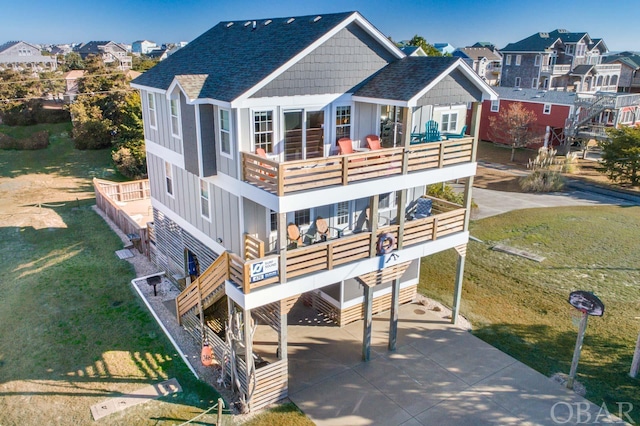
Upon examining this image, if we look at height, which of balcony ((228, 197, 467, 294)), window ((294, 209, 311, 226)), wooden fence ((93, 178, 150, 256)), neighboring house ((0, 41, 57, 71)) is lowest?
wooden fence ((93, 178, 150, 256))

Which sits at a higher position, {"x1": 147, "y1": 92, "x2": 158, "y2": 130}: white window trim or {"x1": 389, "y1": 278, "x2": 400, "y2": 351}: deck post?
{"x1": 147, "y1": 92, "x2": 158, "y2": 130}: white window trim

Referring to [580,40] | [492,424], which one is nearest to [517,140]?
[580,40]

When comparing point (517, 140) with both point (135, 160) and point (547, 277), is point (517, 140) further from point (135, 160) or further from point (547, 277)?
point (135, 160)

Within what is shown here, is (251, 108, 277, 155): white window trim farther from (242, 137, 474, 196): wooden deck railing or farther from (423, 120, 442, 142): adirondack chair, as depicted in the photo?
(423, 120, 442, 142): adirondack chair

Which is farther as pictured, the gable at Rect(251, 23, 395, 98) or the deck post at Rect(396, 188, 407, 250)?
the deck post at Rect(396, 188, 407, 250)

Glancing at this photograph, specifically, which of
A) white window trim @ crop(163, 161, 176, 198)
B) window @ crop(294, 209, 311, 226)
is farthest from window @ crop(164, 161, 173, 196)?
window @ crop(294, 209, 311, 226)
